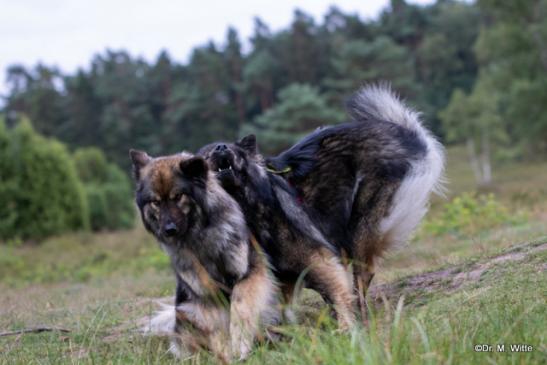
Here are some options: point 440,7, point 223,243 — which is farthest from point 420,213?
point 440,7

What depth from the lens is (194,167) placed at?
4.93 metres

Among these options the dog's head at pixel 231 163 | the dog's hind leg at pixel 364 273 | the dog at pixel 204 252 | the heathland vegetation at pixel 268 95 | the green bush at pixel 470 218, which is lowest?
the green bush at pixel 470 218

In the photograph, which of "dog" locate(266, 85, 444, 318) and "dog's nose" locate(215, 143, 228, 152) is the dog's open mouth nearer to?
"dog's nose" locate(215, 143, 228, 152)

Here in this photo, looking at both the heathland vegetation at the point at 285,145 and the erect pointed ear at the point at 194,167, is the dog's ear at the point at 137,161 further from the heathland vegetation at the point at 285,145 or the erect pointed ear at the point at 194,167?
the heathland vegetation at the point at 285,145

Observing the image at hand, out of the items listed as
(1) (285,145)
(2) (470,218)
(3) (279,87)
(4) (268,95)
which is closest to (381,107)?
(2) (470,218)

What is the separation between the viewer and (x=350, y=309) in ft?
17.7

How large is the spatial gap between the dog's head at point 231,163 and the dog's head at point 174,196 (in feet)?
0.94

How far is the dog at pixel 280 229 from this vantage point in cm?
537

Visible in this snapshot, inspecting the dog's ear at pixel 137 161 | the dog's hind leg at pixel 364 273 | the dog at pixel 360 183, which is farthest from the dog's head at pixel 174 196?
the dog's hind leg at pixel 364 273

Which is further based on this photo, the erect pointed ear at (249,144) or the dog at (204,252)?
the erect pointed ear at (249,144)

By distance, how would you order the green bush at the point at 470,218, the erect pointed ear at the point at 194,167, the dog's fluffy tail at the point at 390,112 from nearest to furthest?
the erect pointed ear at the point at 194,167 → the dog's fluffy tail at the point at 390,112 → the green bush at the point at 470,218

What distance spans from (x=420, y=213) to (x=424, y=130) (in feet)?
2.78

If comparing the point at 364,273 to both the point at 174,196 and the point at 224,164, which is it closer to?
the point at 224,164

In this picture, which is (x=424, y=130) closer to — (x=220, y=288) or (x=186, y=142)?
(x=220, y=288)
